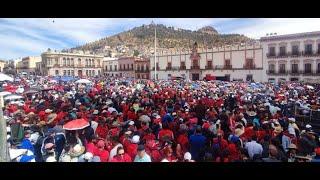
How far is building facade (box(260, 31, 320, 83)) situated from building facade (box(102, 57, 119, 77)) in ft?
9.65

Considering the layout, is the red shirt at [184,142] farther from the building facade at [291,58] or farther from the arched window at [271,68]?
the arched window at [271,68]

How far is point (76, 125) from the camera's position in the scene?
5.38 m

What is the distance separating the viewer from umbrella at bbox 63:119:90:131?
17.5ft

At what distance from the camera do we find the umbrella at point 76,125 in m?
5.34

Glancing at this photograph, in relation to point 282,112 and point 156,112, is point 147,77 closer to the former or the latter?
point 156,112

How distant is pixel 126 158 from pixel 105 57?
278 centimetres

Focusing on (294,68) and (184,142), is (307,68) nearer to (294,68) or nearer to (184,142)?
(294,68)

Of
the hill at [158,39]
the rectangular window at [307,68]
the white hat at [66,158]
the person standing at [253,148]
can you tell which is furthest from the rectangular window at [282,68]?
the white hat at [66,158]

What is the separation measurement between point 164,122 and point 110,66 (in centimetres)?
207

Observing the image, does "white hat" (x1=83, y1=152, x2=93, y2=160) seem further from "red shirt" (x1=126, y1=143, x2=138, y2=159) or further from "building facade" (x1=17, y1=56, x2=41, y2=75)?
"building facade" (x1=17, y1=56, x2=41, y2=75)

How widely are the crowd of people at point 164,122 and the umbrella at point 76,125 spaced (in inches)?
2.0

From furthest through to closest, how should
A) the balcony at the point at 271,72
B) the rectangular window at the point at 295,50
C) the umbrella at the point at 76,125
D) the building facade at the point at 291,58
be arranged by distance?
the rectangular window at the point at 295,50
the balcony at the point at 271,72
the building facade at the point at 291,58
the umbrella at the point at 76,125

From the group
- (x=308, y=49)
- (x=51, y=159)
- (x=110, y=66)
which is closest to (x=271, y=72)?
(x=308, y=49)
